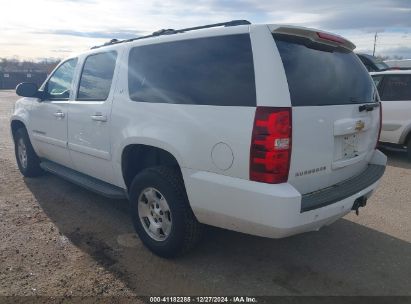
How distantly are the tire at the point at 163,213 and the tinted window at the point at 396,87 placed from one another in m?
6.11

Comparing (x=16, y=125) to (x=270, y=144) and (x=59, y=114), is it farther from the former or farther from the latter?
(x=270, y=144)

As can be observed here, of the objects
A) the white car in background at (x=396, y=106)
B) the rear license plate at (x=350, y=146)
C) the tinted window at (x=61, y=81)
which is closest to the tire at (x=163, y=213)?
the rear license plate at (x=350, y=146)

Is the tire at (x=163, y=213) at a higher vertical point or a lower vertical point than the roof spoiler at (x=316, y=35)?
lower

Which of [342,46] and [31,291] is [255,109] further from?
[31,291]

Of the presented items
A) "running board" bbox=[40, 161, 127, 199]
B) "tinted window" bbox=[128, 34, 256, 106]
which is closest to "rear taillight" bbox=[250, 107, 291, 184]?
"tinted window" bbox=[128, 34, 256, 106]

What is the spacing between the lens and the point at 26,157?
Result: 607 cm

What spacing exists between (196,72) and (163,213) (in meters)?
1.30

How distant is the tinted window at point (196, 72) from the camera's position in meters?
2.82

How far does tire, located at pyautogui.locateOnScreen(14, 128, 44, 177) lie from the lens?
5930 millimetres

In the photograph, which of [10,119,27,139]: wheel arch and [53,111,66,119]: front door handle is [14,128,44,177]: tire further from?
[53,111,66,119]: front door handle

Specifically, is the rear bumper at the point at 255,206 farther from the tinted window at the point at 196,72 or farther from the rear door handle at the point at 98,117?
the rear door handle at the point at 98,117

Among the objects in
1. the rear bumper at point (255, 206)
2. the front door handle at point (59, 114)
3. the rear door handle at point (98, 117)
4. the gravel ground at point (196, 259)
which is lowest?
the gravel ground at point (196, 259)

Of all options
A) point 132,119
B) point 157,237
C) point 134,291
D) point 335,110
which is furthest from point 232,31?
point 134,291

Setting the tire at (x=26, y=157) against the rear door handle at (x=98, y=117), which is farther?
the tire at (x=26, y=157)
